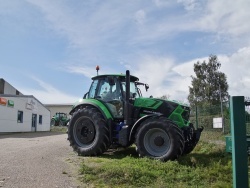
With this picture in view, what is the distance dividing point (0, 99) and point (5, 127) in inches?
111

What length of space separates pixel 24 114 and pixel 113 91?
27.4 metres

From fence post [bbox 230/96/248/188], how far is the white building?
2918cm

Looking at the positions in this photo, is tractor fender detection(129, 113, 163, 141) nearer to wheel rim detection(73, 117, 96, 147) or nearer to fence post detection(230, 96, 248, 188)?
wheel rim detection(73, 117, 96, 147)

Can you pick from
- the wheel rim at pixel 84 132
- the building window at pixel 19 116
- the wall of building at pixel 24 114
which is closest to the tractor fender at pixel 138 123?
the wheel rim at pixel 84 132

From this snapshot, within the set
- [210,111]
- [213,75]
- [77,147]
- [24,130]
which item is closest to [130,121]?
[77,147]

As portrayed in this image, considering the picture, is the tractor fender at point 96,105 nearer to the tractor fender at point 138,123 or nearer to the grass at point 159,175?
the tractor fender at point 138,123

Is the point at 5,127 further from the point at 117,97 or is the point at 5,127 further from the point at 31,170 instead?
the point at 31,170

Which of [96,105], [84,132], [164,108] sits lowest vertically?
[84,132]

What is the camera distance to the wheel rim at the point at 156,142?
9172 millimetres

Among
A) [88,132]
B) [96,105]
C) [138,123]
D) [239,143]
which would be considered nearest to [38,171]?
[138,123]

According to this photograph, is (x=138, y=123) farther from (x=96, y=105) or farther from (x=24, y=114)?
(x=24, y=114)

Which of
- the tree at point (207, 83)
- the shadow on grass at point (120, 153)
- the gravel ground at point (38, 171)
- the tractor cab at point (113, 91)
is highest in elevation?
the tree at point (207, 83)

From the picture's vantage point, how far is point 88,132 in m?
10.9

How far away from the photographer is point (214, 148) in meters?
10.9
